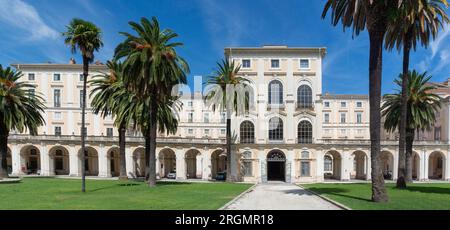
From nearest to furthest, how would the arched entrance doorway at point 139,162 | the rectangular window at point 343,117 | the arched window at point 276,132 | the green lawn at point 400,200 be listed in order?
1. the green lawn at point 400,200
2. the arched window at point 276,132
3. the arched entrance doorway at point 139,162
4. the rectangular window at point 343,117

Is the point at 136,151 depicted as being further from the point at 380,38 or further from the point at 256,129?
the point at 380,38

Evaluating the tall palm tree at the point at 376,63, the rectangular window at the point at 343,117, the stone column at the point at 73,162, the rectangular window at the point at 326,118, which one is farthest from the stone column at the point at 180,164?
the rectangular window at the point at 343,117

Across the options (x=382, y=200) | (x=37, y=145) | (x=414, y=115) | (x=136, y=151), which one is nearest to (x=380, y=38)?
(x=382, y=200)

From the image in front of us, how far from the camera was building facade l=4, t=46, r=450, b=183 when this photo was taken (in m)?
46.4

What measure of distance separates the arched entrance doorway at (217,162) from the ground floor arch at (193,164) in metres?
2.59

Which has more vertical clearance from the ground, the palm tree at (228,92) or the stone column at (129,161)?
the palm tree at (228,92)

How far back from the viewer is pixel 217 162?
59.8 meters

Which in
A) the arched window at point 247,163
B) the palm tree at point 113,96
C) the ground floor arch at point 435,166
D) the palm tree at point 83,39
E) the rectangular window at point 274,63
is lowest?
the ground floor arch at point 435,166

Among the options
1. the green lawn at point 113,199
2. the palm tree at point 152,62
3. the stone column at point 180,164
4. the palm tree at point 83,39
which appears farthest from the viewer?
the stone column at point 180,164

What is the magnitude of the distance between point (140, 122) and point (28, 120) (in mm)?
15918

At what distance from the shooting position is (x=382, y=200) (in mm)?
17344

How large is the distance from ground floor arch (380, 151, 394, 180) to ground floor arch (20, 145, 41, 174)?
6472 centimetres

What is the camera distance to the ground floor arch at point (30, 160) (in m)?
53.1

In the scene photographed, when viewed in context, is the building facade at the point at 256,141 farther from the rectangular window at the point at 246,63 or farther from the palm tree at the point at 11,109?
the palm tree at the point at 11,109
